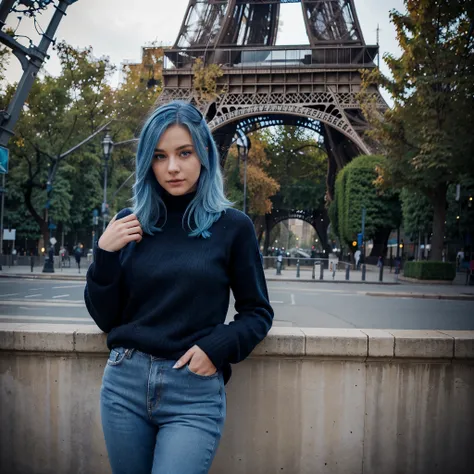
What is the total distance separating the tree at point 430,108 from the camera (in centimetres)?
1850

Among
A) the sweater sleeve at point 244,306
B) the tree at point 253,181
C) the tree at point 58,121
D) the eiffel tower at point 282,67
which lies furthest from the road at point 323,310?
the tree at point 253,181

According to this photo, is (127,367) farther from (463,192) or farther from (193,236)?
(463,192)

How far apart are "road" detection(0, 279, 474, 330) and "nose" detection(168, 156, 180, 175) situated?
22.5ft

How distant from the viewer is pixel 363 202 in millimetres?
34812

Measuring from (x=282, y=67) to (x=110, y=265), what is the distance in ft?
111

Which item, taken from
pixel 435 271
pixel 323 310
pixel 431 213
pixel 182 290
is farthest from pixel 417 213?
pixel 182 290

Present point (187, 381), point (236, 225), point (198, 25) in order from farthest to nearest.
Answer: point (198, 25) < point (236, 225) < point (187, 381)

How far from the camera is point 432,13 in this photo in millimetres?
16375

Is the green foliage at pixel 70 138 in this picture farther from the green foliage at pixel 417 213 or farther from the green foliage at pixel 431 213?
the green foliage at pixel 431 213

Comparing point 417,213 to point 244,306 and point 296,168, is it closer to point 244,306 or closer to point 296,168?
point 296,168

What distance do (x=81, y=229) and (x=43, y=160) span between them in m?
13.6

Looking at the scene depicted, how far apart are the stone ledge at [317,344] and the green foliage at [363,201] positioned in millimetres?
31189

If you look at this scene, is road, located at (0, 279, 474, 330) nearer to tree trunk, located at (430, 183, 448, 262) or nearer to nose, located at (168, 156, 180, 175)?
nose, located at (168, 156, 180, 175)

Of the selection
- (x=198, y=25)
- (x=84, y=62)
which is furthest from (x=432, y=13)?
(x=198, y=25)
